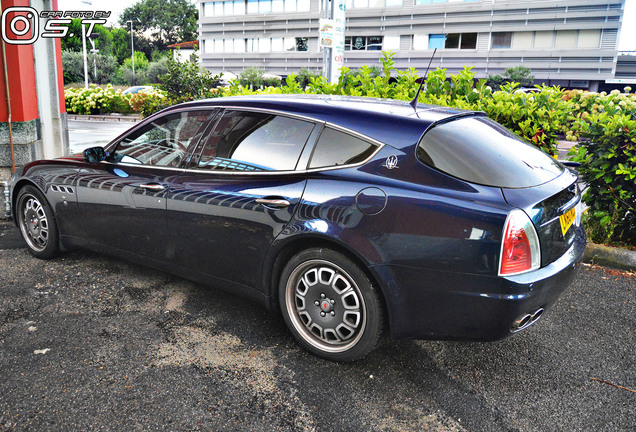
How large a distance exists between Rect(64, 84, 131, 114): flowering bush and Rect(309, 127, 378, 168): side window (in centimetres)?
2502

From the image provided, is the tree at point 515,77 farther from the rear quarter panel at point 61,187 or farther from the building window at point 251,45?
the rear quarter panel at point 61,187

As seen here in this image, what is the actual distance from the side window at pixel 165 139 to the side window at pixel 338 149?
1.03 metres

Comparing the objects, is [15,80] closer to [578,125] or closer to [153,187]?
[153,187]

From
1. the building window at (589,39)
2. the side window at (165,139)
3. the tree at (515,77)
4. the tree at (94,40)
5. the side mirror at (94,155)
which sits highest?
the tree at (94,40)

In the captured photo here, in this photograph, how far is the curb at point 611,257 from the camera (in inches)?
197

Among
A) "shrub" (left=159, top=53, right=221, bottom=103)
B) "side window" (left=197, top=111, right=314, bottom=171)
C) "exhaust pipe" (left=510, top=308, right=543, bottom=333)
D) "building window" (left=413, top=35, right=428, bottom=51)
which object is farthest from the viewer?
"building window" (left=413, top=35, right=428, bottom=51)

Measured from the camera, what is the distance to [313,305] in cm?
318

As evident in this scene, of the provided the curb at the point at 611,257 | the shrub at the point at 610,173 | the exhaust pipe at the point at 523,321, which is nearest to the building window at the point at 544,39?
the shrub at the point at 610,173

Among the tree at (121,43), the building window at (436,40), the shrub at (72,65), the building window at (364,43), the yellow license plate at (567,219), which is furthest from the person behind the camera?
the tree at (121,43)

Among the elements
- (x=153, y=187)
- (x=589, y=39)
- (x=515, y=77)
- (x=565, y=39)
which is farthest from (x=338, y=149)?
(x=565, y=39)

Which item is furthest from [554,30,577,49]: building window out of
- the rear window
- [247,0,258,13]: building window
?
the rear window

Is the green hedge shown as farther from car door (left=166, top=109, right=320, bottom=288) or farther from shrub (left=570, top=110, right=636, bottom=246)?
car door (left=166, top=109, right=320, bottom=288)

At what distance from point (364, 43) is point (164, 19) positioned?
52111 millimetres

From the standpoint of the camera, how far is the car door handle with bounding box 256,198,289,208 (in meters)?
3.14
